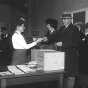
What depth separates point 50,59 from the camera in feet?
3.69

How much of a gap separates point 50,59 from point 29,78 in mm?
191

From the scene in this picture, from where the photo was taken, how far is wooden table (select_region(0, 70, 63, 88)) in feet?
3.53

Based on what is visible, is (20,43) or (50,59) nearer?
(50,59)

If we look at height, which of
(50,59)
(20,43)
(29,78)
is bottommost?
(29,78)

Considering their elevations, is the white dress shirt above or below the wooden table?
above

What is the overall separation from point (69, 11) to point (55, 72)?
52cm

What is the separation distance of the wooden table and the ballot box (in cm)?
4

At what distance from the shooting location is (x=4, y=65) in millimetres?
1292

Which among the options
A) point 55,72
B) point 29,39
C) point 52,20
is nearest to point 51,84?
point 55,72

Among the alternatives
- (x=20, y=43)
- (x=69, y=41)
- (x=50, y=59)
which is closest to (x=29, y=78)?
(x=50, y=59)

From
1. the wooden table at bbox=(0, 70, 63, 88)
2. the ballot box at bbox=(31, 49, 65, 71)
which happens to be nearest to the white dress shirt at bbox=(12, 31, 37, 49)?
the ballot box at bbox=(31, 49, 65, 71)

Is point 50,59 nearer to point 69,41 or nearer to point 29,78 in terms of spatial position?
point 29,78

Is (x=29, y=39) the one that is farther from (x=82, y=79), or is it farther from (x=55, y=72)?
(x=82, y=79)

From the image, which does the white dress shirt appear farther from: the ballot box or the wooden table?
the wooden table
